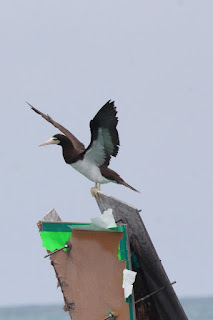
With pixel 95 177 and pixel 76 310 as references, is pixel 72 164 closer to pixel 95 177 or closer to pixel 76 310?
pixel 95 177

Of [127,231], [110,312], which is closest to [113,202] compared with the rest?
[127,231]

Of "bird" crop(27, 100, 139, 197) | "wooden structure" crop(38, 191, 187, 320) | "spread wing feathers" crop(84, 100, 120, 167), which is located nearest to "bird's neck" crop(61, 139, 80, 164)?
"bird" crop(27, 100, 139, 197)

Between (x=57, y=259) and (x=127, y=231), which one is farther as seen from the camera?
(x=57, y=259)

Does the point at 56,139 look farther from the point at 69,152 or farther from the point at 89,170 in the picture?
the point at 89,170

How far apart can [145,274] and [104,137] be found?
97cm

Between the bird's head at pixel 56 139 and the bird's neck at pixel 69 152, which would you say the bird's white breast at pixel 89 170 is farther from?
the bird's head at pixel 56 139

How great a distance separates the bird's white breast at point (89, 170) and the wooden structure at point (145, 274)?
0.18 meters

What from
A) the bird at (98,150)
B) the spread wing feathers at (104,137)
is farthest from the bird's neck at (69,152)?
the spread wing feathers at (104,137)

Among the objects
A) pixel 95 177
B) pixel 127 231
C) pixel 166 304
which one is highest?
pixel 95 177

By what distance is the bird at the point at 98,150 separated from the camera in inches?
285

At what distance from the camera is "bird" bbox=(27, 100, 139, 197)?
23.7 feet

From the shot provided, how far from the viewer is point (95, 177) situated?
752cm

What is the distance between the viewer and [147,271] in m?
7.12

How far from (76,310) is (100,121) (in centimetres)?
Result: 133
